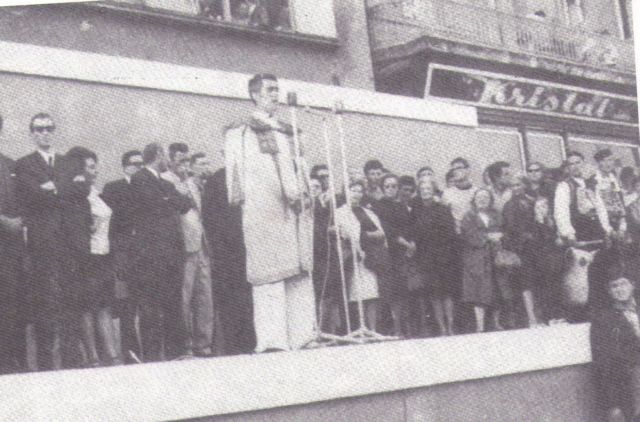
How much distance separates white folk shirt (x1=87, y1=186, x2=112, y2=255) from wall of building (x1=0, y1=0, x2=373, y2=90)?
1320 millimetres

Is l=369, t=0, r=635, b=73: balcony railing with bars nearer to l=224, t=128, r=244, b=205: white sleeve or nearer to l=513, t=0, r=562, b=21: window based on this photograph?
l=513, t=0, r=562, b=21: window

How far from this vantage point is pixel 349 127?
6.68 metres

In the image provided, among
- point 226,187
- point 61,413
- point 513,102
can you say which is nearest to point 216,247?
point 226,187

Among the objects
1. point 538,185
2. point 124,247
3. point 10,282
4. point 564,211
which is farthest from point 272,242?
point 538,185

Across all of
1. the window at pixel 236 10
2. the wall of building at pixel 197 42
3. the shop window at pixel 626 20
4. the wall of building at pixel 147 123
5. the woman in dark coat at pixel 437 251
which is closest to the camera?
the wall of building at pixel 147 123

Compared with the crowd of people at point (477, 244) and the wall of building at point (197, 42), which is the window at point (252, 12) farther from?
the crowd of people at point (477, 244)

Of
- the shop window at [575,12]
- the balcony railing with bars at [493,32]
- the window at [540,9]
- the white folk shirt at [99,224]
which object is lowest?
the white folk shirt at [99,224]

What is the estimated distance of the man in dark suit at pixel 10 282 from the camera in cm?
381

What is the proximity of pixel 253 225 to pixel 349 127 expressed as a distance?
7.85ft

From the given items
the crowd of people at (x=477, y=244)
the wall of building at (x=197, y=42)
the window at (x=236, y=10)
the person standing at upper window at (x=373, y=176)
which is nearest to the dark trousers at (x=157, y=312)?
the crowd of people at (x=477, y=244)

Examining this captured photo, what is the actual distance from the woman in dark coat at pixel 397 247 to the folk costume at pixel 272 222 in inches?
33.5

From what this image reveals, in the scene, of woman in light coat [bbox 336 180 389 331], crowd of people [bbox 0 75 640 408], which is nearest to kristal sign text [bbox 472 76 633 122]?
crowd of people [bbox 0 75 640 408]

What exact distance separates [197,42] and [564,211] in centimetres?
233

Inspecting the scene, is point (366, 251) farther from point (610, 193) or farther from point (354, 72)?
point (354, 72)
